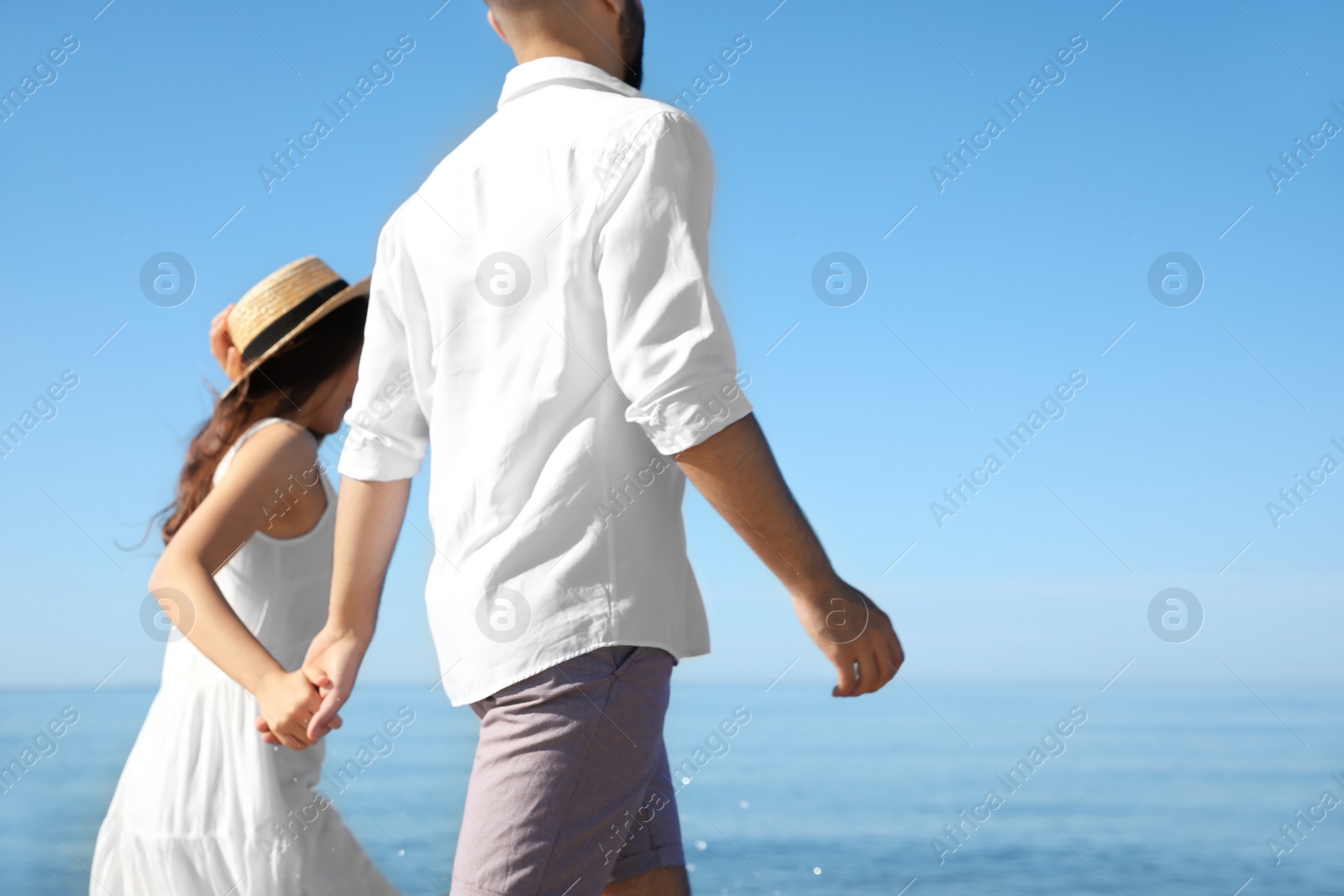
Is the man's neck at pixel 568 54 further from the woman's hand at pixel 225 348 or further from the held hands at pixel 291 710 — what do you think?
the woman's hand at pixel 225 348

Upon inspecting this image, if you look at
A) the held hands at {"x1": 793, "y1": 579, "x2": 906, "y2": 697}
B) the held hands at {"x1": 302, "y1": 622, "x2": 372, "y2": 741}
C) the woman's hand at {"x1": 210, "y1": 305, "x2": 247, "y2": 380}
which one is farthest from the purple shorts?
the woman's hand at {"x1": 210, "y1": 305, "x2": 247, "y2": 380}

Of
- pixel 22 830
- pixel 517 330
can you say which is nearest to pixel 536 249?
pixel 517 330

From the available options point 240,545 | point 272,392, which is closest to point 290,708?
point 240,545

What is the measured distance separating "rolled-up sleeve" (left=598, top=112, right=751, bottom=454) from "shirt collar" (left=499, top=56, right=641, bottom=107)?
0.53ft

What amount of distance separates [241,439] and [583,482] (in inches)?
35.3

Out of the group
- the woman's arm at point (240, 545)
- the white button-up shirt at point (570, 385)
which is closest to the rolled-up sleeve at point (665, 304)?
the white button-up shirt at point (570, 385)

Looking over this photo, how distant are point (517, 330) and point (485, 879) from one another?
0.57 meters

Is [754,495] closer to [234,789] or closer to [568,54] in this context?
[568,54]

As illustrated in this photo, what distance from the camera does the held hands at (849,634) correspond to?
1.14m

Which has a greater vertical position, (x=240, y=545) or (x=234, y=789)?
(x=240, y=545)

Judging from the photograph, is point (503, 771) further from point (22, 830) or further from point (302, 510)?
point (22, 830)

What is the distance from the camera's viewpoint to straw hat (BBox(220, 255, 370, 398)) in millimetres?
1941

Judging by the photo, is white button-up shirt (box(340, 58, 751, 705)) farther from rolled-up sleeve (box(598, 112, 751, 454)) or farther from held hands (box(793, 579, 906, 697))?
held hands (box(793, 579, 906, 697))

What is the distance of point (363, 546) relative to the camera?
1.37 metres
